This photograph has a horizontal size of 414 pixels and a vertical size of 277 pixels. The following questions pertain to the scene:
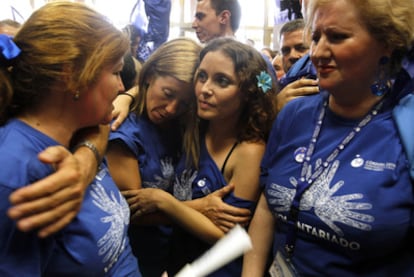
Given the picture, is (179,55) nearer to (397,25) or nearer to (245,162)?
(245,162)

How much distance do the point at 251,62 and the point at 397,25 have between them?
0.60 metres

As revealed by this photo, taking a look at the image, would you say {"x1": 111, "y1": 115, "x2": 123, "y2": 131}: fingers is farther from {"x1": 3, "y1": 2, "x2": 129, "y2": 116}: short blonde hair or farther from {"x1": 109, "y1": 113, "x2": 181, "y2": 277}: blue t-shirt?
{"x1": 3, "y1": 2, "x2": 129, "y2": 116}: short blonde hair

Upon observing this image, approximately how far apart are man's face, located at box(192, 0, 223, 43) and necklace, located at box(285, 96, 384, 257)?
1790 mm

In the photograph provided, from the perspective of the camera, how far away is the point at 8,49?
0.88 meters

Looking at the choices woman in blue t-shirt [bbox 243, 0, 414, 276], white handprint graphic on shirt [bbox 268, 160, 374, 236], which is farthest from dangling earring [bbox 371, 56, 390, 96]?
white handprint graphic on shirt [bbox 268, 160, 374, 236]

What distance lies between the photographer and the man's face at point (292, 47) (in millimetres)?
2354

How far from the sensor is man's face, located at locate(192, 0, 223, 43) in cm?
281

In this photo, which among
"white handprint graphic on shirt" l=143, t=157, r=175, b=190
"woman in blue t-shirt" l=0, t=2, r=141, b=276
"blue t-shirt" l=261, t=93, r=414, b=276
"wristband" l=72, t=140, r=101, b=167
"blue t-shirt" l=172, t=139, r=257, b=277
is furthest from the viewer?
"white handprint graphic on shirt" l=143, t=157, r=175, b=190

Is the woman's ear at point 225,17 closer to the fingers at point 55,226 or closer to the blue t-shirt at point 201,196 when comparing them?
the blue t-shirt at point 201,196

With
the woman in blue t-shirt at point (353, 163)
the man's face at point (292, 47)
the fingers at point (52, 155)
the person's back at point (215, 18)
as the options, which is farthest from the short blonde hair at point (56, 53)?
the person's back at point (215, 18)

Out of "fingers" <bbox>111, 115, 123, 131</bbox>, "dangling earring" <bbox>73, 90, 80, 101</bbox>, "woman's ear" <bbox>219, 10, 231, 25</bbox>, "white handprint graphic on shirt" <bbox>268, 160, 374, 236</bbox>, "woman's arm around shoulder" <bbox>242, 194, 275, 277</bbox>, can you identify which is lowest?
"woman's arm around shoulder" <bbox>242, 194, 275, 277</bbox>

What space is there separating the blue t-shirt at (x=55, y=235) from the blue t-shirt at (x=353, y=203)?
19.6 inches

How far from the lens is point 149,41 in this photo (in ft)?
10.1

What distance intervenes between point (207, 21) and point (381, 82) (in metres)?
1.91
